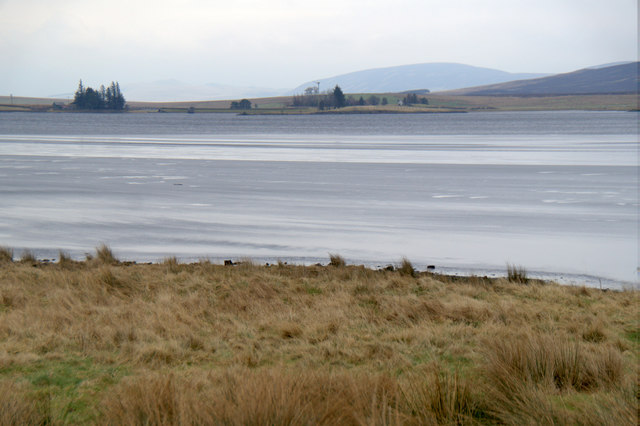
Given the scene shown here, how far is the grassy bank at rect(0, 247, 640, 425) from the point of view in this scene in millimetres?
4656

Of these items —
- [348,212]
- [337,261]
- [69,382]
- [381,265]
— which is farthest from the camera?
[348,212]

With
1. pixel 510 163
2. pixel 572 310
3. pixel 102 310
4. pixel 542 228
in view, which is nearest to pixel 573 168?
pixel 510 163

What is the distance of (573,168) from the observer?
28.1 meters

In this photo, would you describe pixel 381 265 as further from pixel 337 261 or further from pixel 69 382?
pixel 69 382

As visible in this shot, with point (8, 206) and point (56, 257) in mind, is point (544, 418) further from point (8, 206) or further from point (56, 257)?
point (8, 206)

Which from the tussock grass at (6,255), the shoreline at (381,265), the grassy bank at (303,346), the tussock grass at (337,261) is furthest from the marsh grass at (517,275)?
the tussock grass at (6,255)

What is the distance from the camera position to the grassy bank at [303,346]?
4.66 m

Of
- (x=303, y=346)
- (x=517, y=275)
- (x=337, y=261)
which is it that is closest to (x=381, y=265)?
(x=337, y=261)

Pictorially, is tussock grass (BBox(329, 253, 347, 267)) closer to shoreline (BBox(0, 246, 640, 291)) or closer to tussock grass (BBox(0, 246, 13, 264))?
shoreline (BBox(0, 246, 640, 291))

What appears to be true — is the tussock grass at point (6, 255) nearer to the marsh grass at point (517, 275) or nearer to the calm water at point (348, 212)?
the calm water at point (348, 212)

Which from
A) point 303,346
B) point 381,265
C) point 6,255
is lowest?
point 381,265

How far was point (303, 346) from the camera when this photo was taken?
732 centimetres

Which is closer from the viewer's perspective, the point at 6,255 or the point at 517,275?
the point at 517,275

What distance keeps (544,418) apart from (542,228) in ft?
38.0
